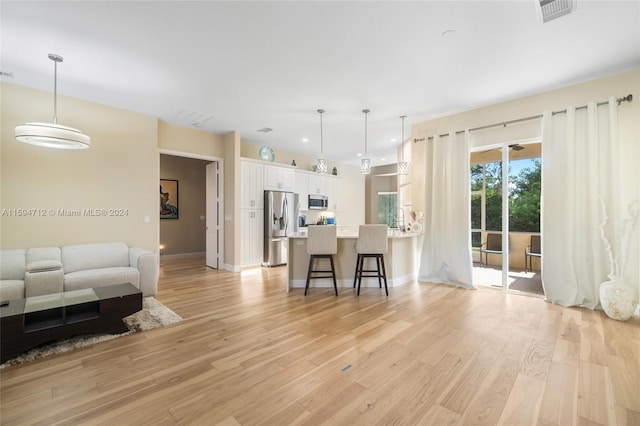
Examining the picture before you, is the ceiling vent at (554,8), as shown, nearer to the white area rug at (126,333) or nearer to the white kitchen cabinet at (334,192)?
the white area rug at (126,333)

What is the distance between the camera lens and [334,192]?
8.42m

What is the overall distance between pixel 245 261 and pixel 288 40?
4511 millimetres

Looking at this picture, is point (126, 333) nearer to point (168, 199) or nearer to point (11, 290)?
point (11, 290)

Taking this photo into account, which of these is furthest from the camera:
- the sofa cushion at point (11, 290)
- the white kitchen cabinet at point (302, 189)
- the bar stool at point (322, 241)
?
the white kitchen cabinet at point (302, 189)

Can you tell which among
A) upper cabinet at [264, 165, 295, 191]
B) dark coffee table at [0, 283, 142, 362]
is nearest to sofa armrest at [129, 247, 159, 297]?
dark coffee table at [0, 283, 142, 362]

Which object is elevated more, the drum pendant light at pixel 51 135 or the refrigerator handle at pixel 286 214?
the drum pendant light at pixel 51 135

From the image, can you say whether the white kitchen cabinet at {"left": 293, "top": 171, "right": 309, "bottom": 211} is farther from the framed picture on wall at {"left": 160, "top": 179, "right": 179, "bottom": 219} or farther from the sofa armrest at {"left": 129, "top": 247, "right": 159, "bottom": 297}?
the sofa armrest at {"left": 129, "top": 247, "right": 159, "bottom": 297}

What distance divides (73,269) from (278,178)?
4097 mm

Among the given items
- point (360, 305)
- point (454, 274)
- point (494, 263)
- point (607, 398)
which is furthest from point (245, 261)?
point (607, 398)

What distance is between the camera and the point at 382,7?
2311mm

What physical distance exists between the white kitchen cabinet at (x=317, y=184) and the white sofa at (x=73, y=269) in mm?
4514

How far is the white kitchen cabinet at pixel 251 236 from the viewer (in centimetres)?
600

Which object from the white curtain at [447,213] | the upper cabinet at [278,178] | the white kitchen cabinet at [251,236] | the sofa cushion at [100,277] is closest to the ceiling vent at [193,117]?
the upper cabinet at [278,178]

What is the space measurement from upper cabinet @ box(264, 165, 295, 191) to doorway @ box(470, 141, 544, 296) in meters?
4.06
